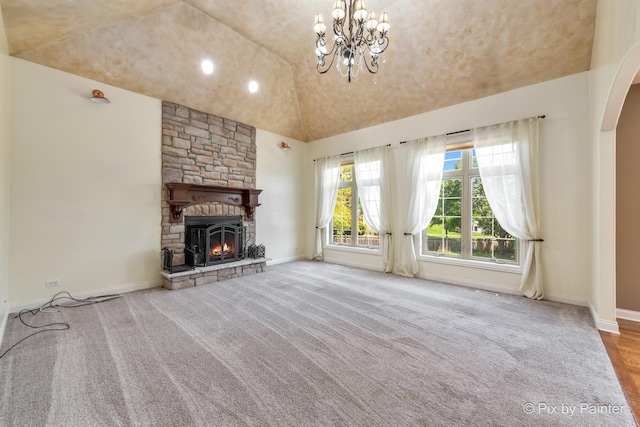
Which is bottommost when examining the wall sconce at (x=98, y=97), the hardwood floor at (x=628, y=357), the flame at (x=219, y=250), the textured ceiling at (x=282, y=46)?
the hardwood floor at (x=628, y=357)

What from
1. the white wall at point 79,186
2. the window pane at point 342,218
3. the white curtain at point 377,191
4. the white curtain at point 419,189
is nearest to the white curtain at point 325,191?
the window pane at point 342,218

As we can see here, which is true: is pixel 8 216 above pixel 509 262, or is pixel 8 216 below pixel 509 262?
above

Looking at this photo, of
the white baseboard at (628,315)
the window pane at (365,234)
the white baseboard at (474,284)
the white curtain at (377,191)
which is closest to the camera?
the white baseboard at (628,315)

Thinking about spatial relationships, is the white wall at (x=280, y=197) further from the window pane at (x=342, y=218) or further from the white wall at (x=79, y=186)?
the white wall at (x=79, y=186)

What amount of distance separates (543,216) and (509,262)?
2.74 feet

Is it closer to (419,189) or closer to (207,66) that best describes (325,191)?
(419,189)

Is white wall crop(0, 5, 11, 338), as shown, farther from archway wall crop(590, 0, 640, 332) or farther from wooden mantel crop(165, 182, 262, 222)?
archway wall crop(590, 0, 640, 332)

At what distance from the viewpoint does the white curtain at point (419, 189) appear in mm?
4621

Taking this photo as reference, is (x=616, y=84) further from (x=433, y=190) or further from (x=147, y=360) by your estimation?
(x=147, y=360)

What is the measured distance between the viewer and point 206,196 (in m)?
4.91

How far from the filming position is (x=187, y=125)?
472cm

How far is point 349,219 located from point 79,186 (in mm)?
4844

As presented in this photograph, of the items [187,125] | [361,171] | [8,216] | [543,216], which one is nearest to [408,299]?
[543,216]

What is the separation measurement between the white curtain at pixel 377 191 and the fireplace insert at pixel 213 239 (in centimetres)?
266
